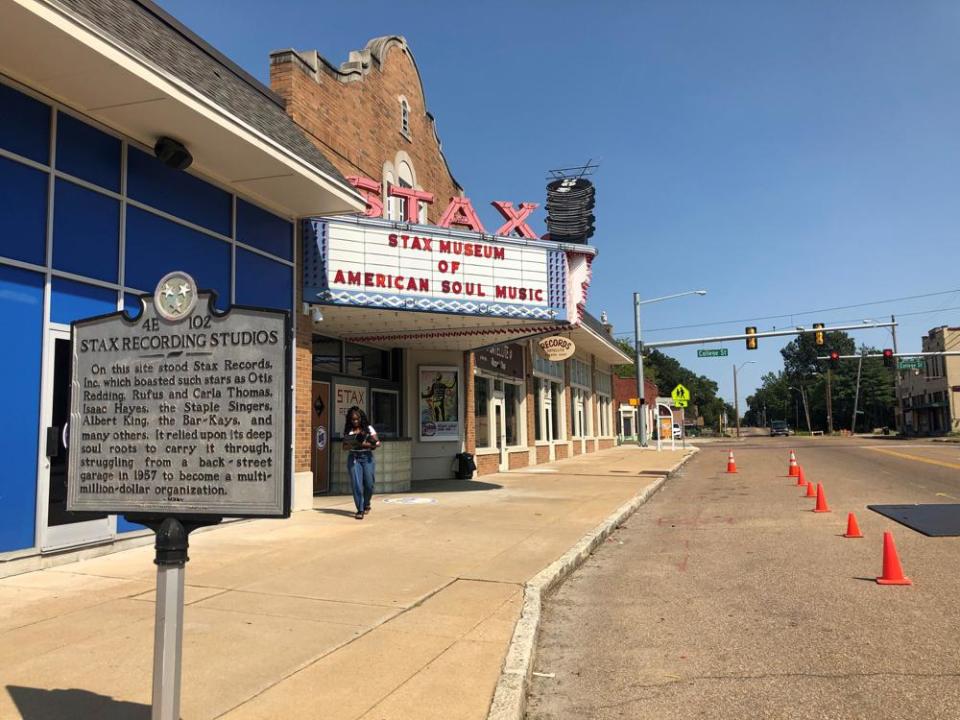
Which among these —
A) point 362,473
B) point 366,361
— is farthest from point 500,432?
point 362,473

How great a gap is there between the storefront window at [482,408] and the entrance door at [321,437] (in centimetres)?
572

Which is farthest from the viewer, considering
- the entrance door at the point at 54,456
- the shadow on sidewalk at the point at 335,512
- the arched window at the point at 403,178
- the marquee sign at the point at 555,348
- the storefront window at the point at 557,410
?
the storefront window at the point at 557,410

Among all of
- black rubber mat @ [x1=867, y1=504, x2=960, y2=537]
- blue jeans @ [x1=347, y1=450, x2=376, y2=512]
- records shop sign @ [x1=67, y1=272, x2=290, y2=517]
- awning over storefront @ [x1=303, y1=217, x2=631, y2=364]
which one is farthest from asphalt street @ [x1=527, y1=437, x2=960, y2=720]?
awning over storefront @ [x1=303, y1=217, x2=631, y2=364]

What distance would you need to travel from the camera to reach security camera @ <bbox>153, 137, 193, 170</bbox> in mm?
8742

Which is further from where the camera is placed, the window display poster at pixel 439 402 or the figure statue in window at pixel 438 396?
the figure statue in window at pixel 438 396

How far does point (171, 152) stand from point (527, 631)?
6942 millimetres

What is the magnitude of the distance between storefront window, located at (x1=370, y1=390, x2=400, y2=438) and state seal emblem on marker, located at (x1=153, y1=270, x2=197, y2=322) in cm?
1279

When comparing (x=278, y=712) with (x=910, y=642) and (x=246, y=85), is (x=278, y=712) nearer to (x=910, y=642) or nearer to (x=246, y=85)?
(x=910, y=642)

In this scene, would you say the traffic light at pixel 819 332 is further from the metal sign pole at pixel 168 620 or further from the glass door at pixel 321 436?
the metal sign pole at pixel 168 620

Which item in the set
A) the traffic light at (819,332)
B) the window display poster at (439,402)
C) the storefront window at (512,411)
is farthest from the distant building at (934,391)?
the window display poster at (439,402)

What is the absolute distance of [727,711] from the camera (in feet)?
13.6

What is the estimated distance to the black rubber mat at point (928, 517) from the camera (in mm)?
9878

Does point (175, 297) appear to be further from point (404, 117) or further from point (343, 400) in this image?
point (404, 117)

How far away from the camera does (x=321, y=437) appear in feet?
46.9
